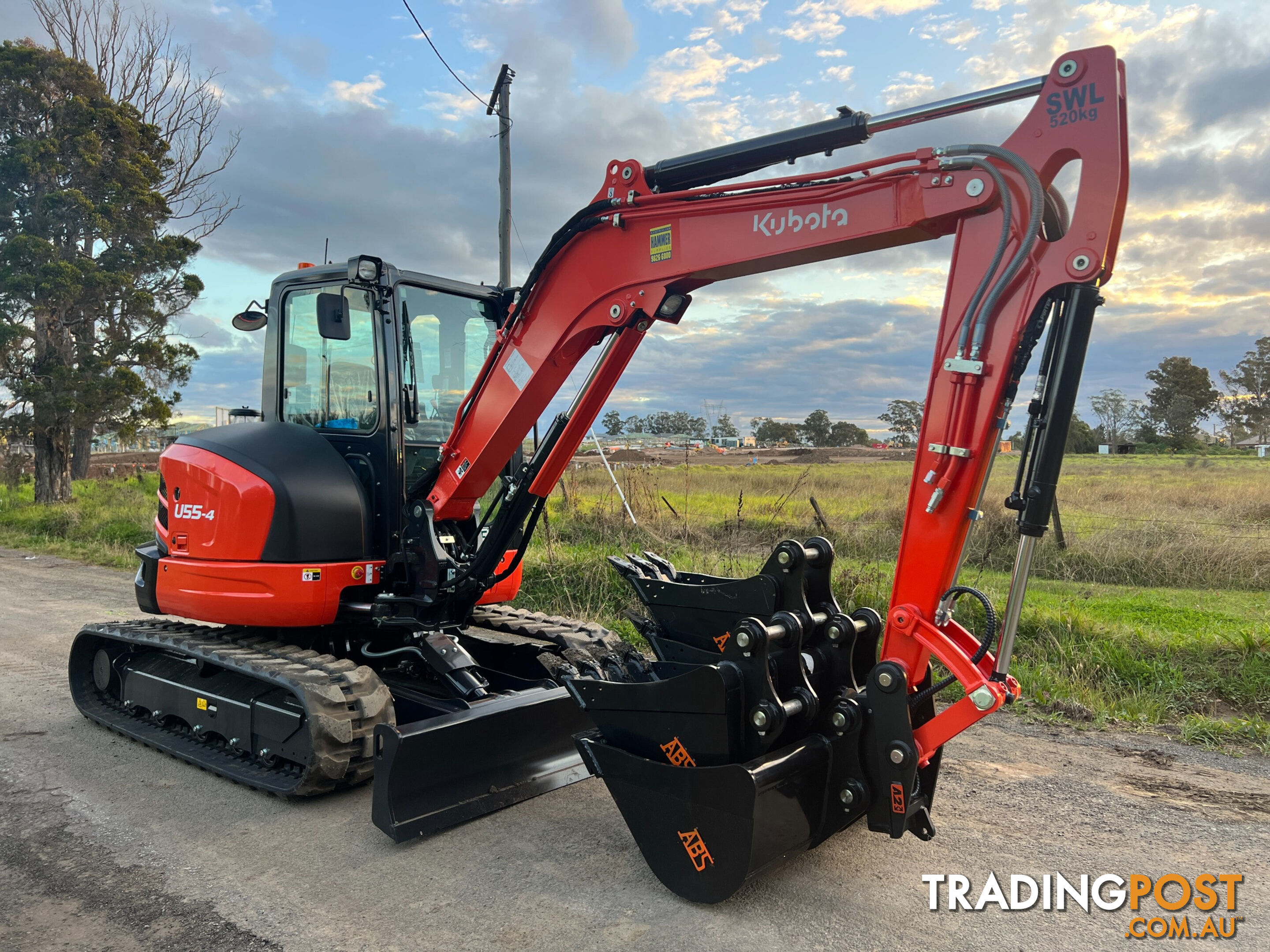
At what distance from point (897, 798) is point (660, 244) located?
2.58 metres

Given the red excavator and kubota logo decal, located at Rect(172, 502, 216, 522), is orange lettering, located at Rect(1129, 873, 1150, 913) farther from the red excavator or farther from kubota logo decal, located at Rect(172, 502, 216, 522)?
kubota logo decal, located at Rect(172, 502, 216, 522)

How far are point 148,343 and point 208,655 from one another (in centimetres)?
1872

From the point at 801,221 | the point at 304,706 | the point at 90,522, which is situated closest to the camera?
the point at 801,221

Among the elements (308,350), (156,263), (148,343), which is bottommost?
(308,350)

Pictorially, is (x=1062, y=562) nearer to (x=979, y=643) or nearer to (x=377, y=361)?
(x=979, y=643)

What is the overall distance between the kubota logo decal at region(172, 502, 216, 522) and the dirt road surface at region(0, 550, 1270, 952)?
1.42 metres

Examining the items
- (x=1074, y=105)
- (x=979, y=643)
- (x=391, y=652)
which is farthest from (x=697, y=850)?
(x=1074, y=105)

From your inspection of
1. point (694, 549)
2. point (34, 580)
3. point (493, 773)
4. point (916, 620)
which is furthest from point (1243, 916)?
point (34, 580)

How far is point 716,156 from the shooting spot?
3.92m

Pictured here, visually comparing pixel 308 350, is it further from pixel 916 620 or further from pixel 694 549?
pixel 694 549

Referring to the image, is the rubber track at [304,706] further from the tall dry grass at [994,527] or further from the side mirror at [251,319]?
the tall dry grass at [994,527]

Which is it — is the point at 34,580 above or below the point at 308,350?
below

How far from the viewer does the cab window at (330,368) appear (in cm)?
502

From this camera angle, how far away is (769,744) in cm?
331
